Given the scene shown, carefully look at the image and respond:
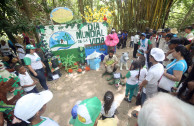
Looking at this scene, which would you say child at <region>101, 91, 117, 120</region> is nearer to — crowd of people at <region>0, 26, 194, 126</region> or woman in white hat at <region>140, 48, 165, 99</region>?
crowd of people at <region>0, 26, 194, 126</region>

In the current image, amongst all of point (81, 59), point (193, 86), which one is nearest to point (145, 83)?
point (193, 86)

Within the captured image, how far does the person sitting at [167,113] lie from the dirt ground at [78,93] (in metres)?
2.02

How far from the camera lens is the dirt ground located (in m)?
2.51

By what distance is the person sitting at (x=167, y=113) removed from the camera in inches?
20.3

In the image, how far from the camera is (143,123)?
0.64 meters

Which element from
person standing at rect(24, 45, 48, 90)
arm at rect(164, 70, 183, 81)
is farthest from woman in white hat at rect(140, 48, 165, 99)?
person standing at rect(24, 45, 48, 90)

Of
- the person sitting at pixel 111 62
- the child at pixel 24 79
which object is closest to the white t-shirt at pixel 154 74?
the person sitting at pixel 111 62

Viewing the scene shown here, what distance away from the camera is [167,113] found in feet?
1.78

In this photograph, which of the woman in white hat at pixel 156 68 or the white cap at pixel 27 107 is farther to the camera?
the woman in white hat at pixel 156 68

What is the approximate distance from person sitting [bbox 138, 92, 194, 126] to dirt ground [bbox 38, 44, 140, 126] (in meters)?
2.02

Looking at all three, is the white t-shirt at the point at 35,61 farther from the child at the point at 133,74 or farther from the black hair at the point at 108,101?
the child at the point at 133,74

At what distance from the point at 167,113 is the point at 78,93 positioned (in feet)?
10.2

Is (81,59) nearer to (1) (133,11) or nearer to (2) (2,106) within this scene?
(2) (2,106)

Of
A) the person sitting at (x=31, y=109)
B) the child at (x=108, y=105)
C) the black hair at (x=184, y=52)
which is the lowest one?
the child at (x=108, y=105)
